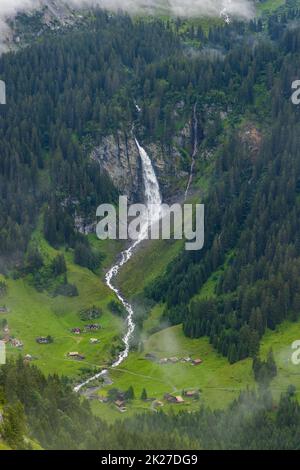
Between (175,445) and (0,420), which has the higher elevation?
(0,420)

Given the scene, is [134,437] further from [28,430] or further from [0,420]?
[0,420]

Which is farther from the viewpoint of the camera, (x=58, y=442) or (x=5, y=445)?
(x=58, y=442)
